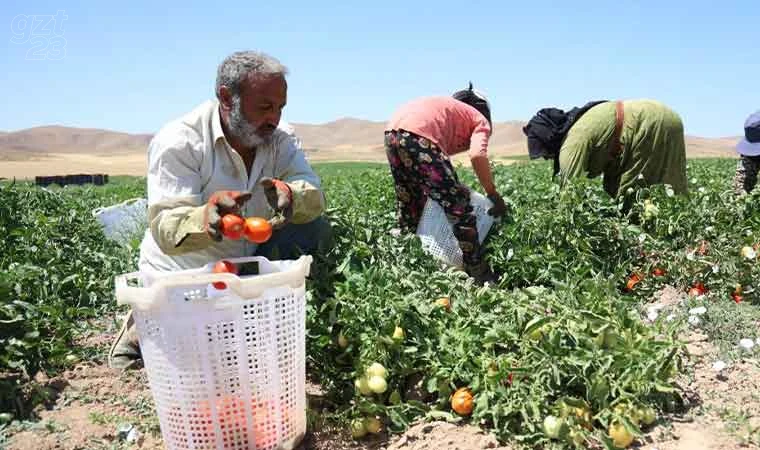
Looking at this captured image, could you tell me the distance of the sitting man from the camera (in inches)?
99.1

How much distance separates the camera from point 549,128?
4.48 metres

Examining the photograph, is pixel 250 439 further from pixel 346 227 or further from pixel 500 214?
pixel 500 214

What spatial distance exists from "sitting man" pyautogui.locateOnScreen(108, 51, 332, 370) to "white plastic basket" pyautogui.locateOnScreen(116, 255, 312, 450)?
0.38 m

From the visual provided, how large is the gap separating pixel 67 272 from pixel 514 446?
3.06m

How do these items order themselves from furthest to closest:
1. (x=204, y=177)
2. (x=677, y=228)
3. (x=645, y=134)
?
(x=645, y=134) → (x=677, y=228) → (x=204, y=177)

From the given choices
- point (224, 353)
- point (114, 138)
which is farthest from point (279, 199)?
point (114, 138)

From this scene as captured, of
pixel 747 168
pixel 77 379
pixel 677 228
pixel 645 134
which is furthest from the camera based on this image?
pixel 747 168

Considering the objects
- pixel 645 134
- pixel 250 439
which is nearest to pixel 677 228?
pixel 645 134

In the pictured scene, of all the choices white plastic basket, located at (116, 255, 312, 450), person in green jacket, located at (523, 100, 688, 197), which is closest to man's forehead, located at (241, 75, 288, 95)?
white plastic basket, located at (116, 255, 312, 450)

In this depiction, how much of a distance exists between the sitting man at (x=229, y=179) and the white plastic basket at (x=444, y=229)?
1244 millimetres

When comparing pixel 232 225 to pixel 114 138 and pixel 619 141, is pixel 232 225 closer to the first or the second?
pixel 619 141

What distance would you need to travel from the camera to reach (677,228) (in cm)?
396

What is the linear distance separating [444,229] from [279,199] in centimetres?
183

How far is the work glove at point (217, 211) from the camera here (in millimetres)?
2295
